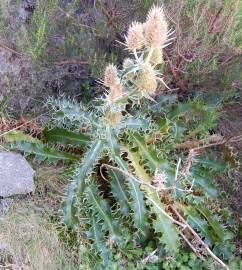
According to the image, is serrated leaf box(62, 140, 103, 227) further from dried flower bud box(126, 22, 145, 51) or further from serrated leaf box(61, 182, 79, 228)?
dried flower bud box(126, 22, 145, 51)

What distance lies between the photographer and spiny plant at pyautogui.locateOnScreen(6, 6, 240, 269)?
274cm

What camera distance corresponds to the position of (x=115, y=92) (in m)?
2.46

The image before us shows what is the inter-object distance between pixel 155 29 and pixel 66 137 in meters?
1.05

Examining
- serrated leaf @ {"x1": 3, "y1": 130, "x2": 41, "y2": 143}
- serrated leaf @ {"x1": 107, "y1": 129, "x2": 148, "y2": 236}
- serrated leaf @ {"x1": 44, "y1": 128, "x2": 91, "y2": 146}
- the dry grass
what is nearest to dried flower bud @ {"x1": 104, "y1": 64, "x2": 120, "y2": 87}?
serrated leaf @ {"x1": 107, "y1": 129, "x2": 148, "y2": 236}

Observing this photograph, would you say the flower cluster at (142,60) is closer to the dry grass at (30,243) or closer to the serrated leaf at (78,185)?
the serrated leaf at (78,185)

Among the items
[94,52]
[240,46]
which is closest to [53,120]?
[94,52]

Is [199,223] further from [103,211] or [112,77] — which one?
[112,77]

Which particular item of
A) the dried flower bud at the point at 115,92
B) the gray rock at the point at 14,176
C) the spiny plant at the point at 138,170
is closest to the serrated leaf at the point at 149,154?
the spiny plant at the point at 138,170

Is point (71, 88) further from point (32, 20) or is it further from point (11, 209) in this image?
point (11, 209)

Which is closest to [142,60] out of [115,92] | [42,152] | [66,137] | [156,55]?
[156,55]

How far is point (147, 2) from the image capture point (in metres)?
2.88

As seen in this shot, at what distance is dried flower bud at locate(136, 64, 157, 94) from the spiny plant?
127 millimetres

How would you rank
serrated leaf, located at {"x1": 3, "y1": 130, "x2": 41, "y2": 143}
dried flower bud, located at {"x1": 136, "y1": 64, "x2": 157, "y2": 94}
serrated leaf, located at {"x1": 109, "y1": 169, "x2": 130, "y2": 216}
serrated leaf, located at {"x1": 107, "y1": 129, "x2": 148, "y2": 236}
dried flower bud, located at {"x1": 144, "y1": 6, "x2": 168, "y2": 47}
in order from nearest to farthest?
dried flower bud, located at {"x1": 144, "y1": 6, "x2": 168, "y2": 47}
dried flower bud, located at {"x1": 136, "y1": 64, "x2": 157, "y2": 94}
serrated leaf, located at {"x1": 107, "y1": 129, "x2": 148, "y2": 236}
serrated leaf, located at {"x1": 109, "y1": 169, "x2": 130, "y2": 216}
serrated leaf, located at {"x1": 3, "y1": 130, "x2": 41, "y2": 143}

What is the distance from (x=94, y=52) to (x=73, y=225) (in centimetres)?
107
